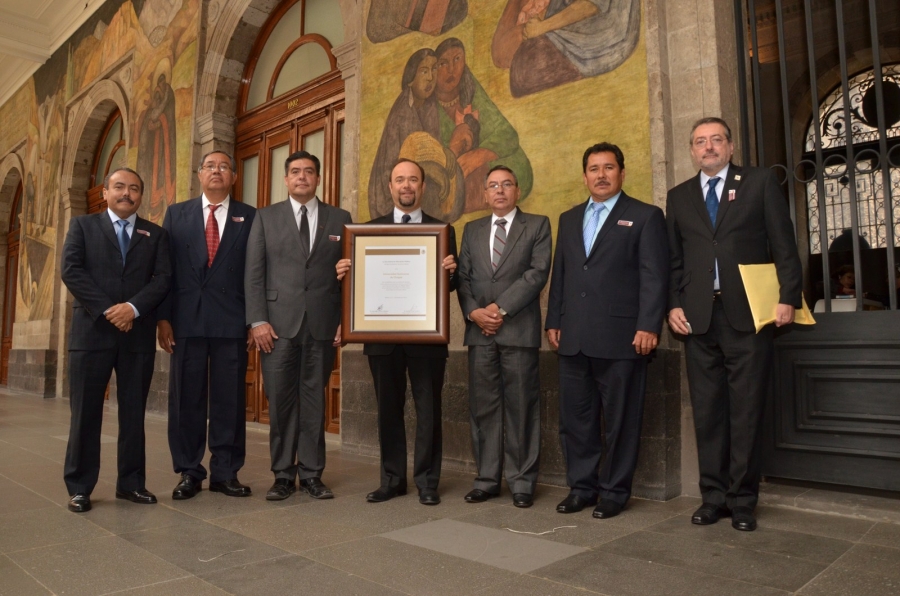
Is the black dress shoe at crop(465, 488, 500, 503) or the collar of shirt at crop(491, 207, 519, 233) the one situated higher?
the collar of shirt at crop(491, 207, 519, 233)

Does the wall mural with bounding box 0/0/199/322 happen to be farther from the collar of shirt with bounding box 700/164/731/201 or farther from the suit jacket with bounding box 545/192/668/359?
the collar of shirt with bounding box 700/164/731/201

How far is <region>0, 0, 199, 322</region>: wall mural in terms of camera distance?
9836mm

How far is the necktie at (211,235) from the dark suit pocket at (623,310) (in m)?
2.54

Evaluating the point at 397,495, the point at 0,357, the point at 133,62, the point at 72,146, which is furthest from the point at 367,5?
the point at 0,357

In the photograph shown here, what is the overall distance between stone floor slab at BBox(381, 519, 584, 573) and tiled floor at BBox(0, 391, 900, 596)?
0.04 feet

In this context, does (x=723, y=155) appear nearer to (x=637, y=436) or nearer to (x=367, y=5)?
(x=637, y=436)

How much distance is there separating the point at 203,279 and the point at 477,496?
86.9 inches

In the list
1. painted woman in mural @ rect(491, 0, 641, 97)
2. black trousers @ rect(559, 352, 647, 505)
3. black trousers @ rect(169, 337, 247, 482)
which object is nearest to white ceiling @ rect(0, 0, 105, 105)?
painted woman in mural @ rect(491, 0, 641, 97)

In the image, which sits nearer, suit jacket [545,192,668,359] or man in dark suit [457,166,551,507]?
suit jacket [545,192,668,359]

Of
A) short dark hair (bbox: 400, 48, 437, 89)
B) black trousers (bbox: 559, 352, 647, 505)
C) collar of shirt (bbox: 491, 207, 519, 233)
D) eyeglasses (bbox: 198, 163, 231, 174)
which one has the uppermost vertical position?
short dark hair (bbox: 400, 48, 437, 89)

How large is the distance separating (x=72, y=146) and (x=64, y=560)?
1288 centimetres

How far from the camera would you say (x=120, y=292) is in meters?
4.12

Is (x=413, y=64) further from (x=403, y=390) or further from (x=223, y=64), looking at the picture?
(x=223, y=64)

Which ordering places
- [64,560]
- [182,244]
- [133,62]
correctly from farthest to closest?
[133,62]
[182,244]
[64,560]
